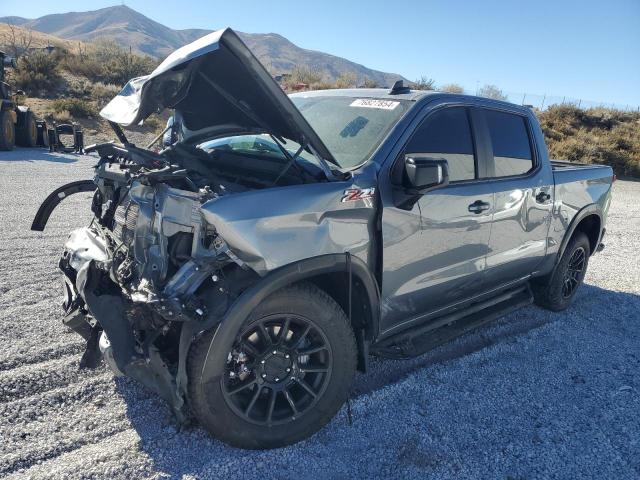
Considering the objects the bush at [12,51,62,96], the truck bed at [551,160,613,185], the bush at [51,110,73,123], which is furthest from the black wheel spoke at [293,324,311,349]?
the bush at [12,51,62,96]

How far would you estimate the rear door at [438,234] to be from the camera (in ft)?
10.4

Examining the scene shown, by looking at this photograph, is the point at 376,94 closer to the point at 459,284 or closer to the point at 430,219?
the point at 430,219

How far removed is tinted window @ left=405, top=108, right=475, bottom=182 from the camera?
3.36 metres

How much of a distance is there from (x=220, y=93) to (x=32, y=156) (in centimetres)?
1472

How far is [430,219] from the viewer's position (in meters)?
3.30

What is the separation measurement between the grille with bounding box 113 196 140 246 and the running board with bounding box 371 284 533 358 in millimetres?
1673

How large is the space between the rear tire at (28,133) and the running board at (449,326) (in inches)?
691

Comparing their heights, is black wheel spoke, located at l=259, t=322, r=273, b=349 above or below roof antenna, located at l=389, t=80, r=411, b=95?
below

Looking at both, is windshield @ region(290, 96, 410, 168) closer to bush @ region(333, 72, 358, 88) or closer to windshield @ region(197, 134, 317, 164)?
windshield @ region(197, 134, 317, 164)

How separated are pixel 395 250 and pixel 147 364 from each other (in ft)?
5.11

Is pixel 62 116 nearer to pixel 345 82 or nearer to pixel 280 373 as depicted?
pixel 345 82

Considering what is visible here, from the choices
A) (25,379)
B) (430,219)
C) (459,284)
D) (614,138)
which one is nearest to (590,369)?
(459,284)

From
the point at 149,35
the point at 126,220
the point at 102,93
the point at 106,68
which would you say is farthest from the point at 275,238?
the point at 149,35

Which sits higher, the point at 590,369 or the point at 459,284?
the point at 459,284
